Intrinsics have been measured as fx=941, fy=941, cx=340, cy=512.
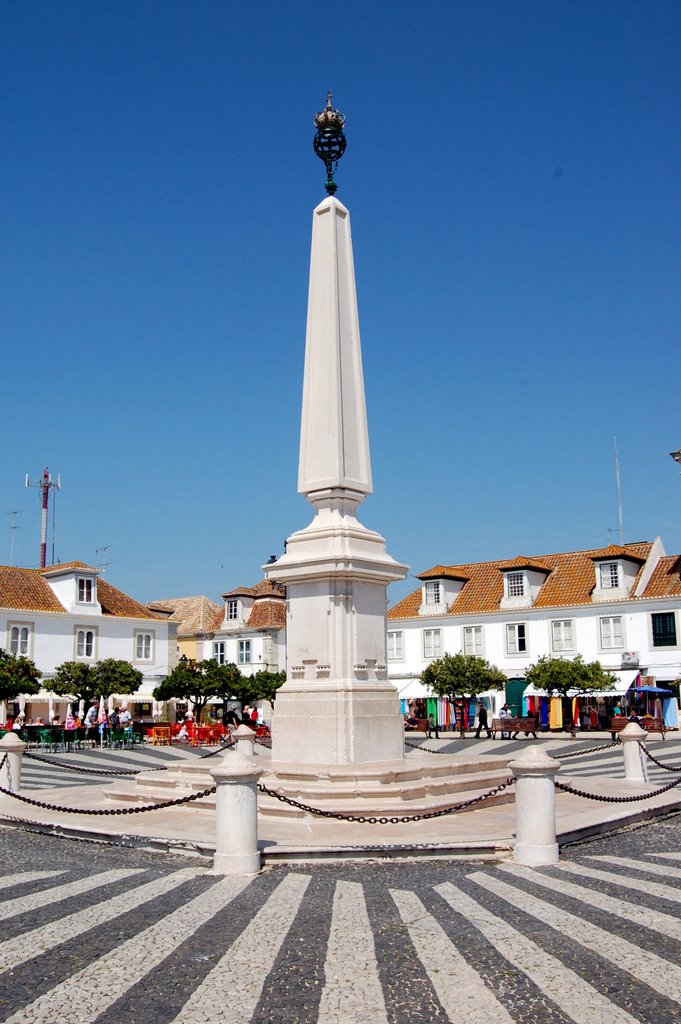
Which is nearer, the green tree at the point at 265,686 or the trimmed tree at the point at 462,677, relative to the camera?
the trimmed tree at the point at 462,677

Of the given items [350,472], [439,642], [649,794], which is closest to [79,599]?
[439,642]

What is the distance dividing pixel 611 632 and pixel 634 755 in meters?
28.5

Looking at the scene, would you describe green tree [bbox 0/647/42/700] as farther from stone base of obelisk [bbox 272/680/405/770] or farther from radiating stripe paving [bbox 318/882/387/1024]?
radiating stripe paving [bbox 318/882/387/1024]

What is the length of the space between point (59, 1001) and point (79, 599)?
148 feet

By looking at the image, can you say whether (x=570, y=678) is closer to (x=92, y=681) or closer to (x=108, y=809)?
(x=92, y=681)

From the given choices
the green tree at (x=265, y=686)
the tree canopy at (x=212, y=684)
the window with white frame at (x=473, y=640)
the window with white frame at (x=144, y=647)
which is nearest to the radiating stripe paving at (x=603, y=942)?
the tree canopy at (x=212, y=684)

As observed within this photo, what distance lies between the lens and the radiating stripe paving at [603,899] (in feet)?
22.4

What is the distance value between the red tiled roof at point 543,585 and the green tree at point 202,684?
11085 millimetres

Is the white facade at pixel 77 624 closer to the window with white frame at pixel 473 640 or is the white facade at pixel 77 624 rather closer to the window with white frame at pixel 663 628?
the window with white frame at pixel 473 640

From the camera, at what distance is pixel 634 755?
16.0m

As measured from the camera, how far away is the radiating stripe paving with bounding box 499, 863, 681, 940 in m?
6.82

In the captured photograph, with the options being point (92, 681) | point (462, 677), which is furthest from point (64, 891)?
point (462, 677)

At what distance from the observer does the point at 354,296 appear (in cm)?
1564

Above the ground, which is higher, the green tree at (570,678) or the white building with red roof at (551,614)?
the white building with red roof at (551,614)
